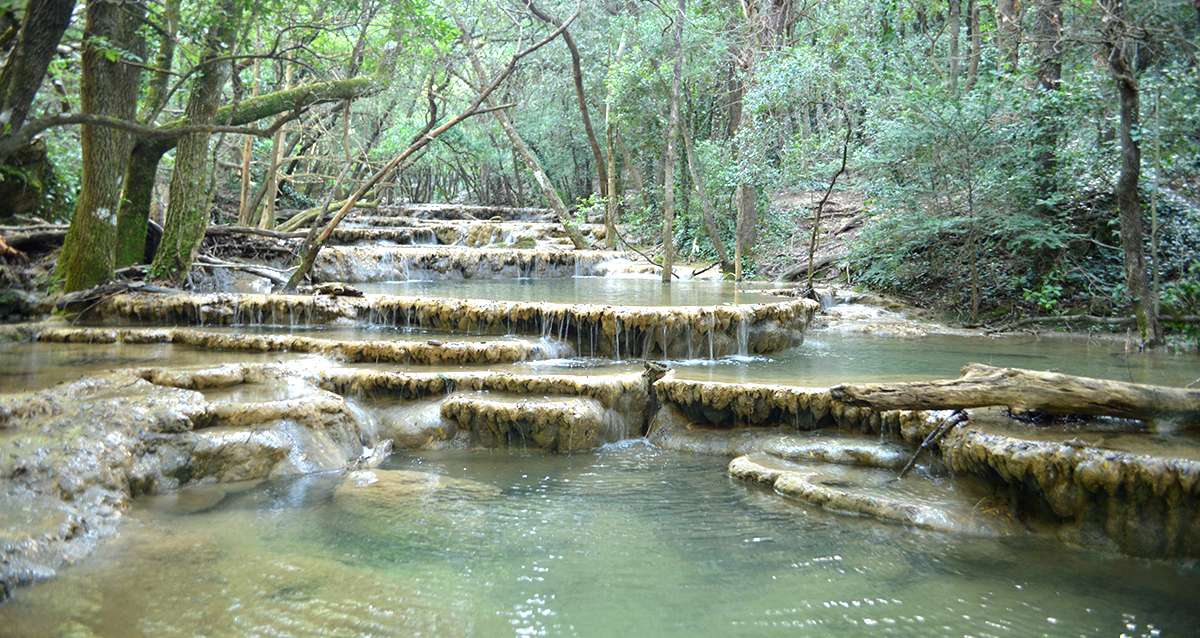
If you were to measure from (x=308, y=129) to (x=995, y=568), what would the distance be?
67.8 feet

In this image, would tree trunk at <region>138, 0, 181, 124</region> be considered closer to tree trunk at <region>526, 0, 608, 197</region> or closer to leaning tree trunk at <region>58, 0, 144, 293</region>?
leaning tree trunk at <region>58, 0, 144, 293</region>

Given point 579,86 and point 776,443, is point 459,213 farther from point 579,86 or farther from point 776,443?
point 776,443

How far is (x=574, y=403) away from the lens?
7367 millimetres

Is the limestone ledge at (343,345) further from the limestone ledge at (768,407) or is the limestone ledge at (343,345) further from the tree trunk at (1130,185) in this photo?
the tree trunk at (1130,185)

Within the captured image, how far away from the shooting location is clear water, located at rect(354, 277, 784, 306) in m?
10.9

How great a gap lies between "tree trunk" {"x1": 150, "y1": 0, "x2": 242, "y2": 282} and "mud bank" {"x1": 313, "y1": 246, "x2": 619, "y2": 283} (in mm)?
3155

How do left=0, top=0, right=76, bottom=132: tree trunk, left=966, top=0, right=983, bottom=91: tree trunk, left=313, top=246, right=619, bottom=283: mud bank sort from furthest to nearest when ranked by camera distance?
1. left=313, top=246, right=619, bottom=283: mud bank
2. left=966, top=0, right=983, bottom=91: tree trunk
3. left=0, top=0, right=76, bottom=132: tree trunk

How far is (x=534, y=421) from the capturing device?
7258 mm

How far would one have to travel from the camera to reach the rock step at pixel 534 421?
7.25 m

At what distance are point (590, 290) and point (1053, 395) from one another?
7877mm

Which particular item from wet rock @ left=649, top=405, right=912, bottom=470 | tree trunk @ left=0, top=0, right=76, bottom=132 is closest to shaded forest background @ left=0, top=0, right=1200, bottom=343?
tree trunk @ left=0, top=0, right=76, bottom=132

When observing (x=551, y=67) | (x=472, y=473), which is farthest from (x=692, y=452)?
(x=551, y=67)

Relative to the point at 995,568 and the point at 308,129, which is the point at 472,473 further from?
the point at 308,129

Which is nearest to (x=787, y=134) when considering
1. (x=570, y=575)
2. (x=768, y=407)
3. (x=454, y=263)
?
(x=454, y=263)
